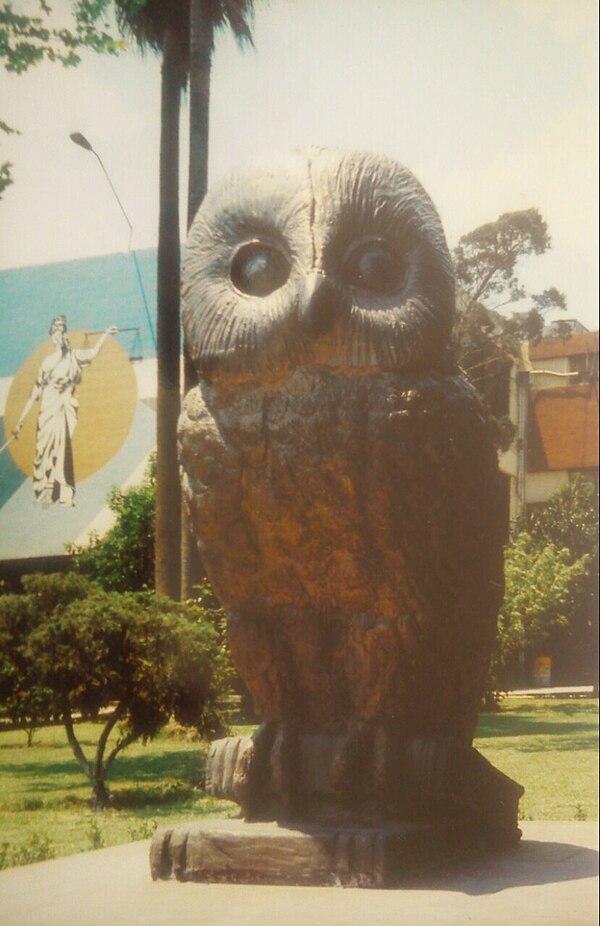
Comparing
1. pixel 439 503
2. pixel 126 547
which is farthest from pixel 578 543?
pixel 126 547

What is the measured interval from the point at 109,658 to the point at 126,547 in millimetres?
267

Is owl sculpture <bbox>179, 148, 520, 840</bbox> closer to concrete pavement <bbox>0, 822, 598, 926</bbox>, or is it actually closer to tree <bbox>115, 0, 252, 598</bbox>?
tree <bbox>115, 0, 252, 598</bbox>

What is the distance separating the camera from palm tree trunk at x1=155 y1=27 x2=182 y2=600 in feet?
9.98

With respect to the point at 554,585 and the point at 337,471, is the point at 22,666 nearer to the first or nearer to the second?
the point at 337,471

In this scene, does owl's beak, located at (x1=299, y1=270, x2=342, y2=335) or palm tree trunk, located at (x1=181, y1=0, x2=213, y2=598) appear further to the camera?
palm tree trunk, located at (x1=181, y1=0, x2=213, y2=598)

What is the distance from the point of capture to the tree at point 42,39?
2.64 metres

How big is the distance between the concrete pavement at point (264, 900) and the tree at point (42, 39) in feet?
4.97

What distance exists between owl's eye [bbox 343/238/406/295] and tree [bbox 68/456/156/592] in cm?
68

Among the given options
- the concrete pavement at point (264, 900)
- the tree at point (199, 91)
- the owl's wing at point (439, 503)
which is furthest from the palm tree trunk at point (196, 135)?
the concrete pavement at point (264, 900)

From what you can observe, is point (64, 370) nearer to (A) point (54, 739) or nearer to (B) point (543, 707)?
(A) point (54, 739)

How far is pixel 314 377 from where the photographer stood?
2.91m

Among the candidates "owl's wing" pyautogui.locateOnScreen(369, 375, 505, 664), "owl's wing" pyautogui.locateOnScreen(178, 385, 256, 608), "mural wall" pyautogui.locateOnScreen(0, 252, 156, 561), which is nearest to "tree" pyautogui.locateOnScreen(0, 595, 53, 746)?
"mural wall" pyautogui.locateOnScreen(0, 252, 156, 561)

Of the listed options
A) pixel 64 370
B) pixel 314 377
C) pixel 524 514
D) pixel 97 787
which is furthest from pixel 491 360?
pixel 97 787

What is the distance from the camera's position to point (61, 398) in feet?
9.14
